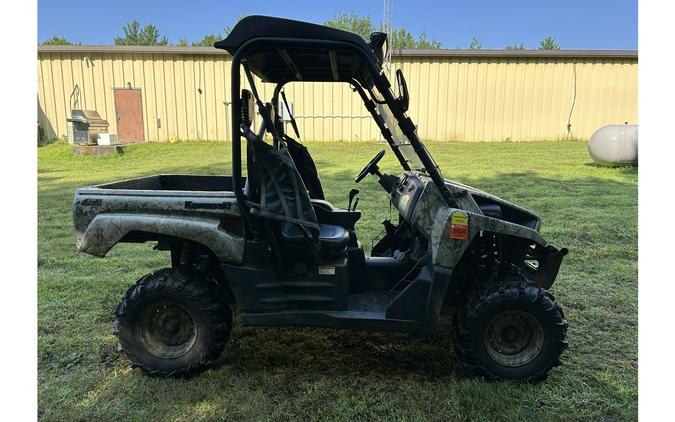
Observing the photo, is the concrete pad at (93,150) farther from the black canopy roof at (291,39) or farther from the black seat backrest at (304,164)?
the black canopy roof at (291,39)

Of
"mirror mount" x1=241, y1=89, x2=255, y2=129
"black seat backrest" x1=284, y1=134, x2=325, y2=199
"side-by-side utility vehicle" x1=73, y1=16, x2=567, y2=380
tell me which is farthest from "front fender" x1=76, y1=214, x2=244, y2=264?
"black seat backrest" x1=284, y1=134, x2=325, y2=199

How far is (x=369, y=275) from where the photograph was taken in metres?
3.14

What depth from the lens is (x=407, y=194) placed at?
3141 mm

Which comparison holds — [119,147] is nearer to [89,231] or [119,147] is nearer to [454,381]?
[89,231]

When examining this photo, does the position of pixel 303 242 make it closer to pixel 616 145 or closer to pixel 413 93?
pixel 616 145

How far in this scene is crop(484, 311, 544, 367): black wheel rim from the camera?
271cm

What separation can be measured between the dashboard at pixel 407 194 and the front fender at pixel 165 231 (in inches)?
41.4

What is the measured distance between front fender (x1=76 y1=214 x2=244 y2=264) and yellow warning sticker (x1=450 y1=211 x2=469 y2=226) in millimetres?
1166

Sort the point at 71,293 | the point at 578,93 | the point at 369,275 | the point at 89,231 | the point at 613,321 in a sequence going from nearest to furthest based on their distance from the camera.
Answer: the point at 89,231
the point at 369,275
the point at 613,321
the point at 71,293
the point at 578,93

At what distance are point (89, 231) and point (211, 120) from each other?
1407 cm

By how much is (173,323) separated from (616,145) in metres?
10.9

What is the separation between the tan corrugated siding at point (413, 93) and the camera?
15555mm

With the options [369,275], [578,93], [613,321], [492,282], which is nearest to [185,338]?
[369,275]

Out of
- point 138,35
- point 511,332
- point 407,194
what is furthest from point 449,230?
point 138,35
